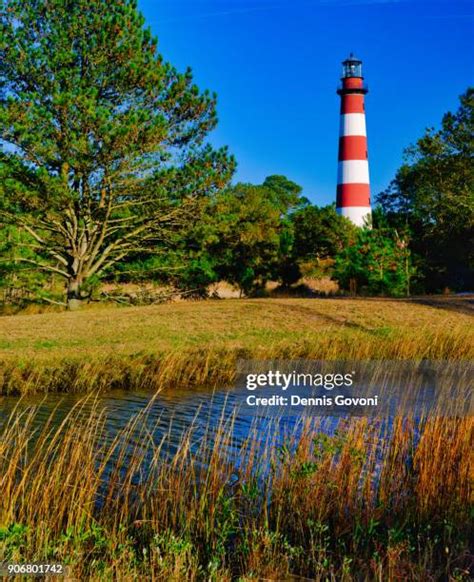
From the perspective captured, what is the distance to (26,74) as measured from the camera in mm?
24750

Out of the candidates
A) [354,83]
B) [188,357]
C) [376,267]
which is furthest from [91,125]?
[354,83]

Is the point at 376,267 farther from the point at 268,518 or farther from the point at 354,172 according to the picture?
the point at 268,518

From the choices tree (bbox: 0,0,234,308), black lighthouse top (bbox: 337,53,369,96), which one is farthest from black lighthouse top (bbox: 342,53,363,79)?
tree (bbox: 0,0,234,308)

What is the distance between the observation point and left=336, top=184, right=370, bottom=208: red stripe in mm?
44469

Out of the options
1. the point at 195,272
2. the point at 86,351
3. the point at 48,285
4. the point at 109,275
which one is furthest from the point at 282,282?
the point at 86,351

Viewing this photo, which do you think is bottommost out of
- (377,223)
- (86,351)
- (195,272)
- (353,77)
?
(86,351)

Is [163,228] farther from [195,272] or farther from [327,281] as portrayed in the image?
[327,281]

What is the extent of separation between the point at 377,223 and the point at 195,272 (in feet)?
47.2

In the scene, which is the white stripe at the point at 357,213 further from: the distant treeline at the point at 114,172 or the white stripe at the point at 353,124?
the distant treeline at the point at 114,172

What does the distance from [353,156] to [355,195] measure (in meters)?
2.60

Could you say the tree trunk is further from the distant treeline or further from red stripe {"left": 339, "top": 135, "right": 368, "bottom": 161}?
red stripe {"left": 339, "top": 135, "right": 368, "bottom": 161}

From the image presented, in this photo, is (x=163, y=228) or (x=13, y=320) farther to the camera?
(x=163, y=228)

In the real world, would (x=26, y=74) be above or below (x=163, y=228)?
above

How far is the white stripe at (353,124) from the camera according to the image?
45.9 m
